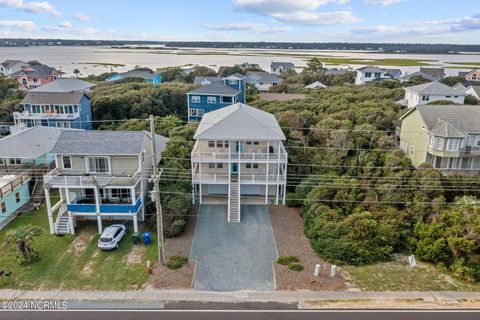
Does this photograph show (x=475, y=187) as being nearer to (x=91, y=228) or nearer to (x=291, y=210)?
(x=291, y=210)

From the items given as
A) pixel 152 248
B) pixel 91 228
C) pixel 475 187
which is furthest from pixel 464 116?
pixel 91 228

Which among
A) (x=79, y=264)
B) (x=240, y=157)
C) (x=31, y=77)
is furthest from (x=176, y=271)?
(x=31, y=77)

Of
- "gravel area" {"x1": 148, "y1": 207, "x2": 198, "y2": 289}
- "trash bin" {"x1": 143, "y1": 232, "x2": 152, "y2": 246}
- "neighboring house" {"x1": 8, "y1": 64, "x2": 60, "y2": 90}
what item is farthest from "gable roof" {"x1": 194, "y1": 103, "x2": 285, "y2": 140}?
"neighboring house" {"x1": 8, "y1": 64, "x2": 60, "y2": 90}

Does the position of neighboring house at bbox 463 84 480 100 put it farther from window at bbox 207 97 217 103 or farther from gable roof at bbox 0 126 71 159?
gable roof at bbox 0 126 71 159

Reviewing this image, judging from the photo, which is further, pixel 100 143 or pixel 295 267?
pixel 100 143

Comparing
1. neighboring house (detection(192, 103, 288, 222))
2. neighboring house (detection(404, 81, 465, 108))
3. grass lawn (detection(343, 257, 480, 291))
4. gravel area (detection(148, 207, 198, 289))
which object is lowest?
grass lawn (detection(343, 257, 480, 291))
